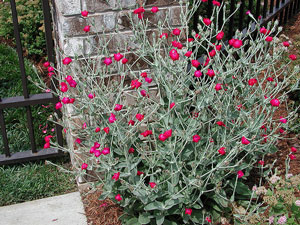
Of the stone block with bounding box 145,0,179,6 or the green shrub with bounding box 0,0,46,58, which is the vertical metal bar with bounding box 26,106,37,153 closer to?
the stone block with bounding box 145,0,179,6

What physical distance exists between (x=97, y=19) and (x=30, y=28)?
267cm

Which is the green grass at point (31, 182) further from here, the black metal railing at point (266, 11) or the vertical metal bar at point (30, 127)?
the black metal railing at point (266, 11)

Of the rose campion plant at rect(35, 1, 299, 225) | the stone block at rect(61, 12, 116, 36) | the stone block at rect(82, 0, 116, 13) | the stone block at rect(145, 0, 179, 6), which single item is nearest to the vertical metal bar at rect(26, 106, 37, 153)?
the rose campion plant at rect(35, 1, 299, 225)

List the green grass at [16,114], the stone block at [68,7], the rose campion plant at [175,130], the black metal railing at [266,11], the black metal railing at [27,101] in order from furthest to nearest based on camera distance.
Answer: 1. the black metal railing at [266,11]
2. the green grass at [16,114]
3. the black metal railing at [27,101]
4. the stone block at [68,7]
5. the rose campion plant at [175,130]

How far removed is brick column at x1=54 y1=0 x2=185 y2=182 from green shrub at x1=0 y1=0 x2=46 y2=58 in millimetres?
2407

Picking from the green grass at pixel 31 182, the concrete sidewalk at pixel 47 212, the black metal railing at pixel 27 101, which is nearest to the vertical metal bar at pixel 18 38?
the black metal railing at pixel 27 101

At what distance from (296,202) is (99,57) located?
1.47m

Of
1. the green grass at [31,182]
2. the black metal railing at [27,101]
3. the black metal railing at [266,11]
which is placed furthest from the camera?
the black metal railing at [266,11]

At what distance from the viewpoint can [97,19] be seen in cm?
259

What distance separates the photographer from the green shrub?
493 cm

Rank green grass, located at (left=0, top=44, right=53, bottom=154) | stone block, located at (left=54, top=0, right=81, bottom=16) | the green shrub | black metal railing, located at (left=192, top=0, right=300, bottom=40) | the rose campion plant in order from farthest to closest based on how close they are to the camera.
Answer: the green shrub, black metal railing, located at (left=192, top=0, right=300, bottom=40), green grass, located at (left=0, top=44, right=53, bottom=154), stone block, located at (left=54, top=0, right=81, bottom=16), the rose campion plant

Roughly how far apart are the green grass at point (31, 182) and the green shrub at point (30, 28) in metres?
2.08

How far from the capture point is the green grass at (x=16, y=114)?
3.48 meters

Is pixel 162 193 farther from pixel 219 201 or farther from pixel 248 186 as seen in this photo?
pixel 248 186
